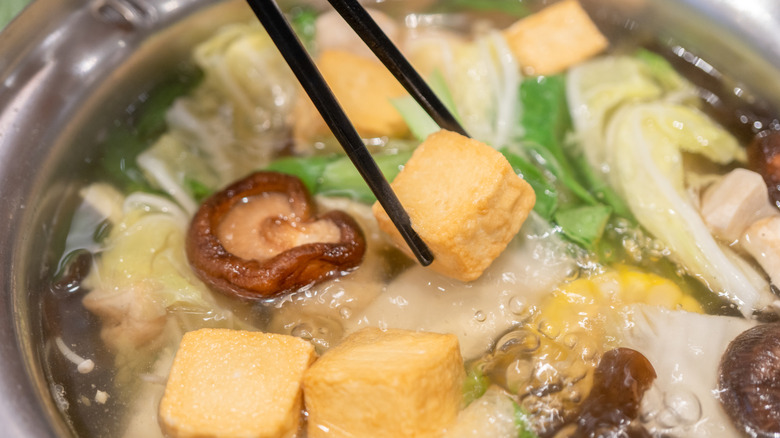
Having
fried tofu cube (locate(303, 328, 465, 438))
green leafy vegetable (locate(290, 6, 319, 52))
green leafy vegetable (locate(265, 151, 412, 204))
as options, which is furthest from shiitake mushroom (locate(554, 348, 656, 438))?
green leafy vegetable (locate(290, 6, 319, 52))

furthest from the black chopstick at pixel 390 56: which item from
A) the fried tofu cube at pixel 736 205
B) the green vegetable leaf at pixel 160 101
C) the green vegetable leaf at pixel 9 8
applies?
the green vegetable leaf at pixel 9 8

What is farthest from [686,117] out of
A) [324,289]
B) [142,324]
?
[142,324]

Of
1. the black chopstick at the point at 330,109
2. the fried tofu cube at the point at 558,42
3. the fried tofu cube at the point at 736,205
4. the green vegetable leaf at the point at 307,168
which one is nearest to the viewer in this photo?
the black chopstick at the point at 330,109

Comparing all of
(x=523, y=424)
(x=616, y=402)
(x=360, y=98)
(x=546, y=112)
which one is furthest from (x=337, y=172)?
(x=616, y=402)

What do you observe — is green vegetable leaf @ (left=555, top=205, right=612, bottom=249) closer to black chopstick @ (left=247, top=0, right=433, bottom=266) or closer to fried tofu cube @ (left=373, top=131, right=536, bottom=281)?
fried tofu cube @ (left=373, top=131, right=536, bottom=281)

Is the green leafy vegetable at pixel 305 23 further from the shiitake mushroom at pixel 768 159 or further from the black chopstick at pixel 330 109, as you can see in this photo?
the shiitake mushroom at pixel 768 159

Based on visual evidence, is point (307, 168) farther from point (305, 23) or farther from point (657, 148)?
point (657, 148)
